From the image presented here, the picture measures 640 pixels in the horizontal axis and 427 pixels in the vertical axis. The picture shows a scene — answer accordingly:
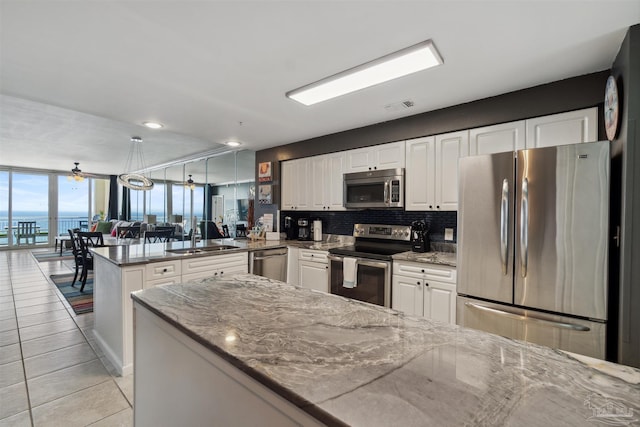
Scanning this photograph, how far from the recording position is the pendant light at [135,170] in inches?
198

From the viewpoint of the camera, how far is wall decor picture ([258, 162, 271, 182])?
465cm

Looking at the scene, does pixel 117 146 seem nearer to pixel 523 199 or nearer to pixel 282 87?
pixel 282 87

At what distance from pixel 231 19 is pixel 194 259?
215 cm

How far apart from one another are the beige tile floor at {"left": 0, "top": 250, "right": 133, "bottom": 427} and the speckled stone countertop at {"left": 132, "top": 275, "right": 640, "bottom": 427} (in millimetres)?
1497

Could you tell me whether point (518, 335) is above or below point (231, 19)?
below

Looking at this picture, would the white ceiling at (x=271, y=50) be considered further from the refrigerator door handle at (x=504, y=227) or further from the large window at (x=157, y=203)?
the large window at (x=157, y=203)

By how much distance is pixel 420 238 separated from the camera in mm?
3059

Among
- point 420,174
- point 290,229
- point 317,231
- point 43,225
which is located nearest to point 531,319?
point 420,174

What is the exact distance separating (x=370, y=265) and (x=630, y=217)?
74.2 inches

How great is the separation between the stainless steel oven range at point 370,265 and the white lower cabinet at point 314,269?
15 centimetres

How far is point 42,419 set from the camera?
185 centimetres

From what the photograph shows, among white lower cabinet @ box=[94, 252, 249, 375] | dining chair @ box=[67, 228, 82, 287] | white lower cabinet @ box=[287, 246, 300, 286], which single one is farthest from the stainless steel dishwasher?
dining chair @ box=[67, 228, 82, 287]

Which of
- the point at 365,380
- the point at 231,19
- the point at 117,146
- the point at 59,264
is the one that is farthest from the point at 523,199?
the point at 59,264

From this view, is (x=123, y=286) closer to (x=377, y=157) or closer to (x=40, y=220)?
(x=377, y=157)
